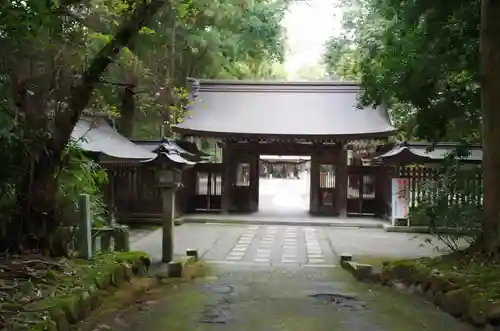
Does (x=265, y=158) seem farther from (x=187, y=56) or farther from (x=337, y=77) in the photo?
(x=187, y=56)

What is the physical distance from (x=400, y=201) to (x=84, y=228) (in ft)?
38.6

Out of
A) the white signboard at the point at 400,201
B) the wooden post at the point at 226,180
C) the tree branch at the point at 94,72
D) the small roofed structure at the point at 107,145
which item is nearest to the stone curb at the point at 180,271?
the tree branch at the point at 94,72

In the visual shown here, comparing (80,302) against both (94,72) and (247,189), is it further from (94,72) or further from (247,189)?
(247,189)

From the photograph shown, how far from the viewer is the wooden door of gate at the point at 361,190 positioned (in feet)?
65.2

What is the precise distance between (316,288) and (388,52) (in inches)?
183

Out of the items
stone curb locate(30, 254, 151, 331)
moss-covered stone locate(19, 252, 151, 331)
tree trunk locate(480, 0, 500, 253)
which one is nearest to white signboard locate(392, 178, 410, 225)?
tree trunk locate(480, 0, 500, 253)

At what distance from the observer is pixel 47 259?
639 cm

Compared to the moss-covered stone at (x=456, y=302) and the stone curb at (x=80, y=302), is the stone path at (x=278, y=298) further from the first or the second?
the stone curb at (x=80, y=302)

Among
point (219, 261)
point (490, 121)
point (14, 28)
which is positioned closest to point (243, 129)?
point (219, 261)

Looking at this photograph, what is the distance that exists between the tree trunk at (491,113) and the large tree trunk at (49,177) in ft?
15.3

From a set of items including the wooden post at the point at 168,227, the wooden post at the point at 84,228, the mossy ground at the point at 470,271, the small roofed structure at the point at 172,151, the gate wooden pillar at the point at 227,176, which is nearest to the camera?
the mossy ground at the point at 470,271

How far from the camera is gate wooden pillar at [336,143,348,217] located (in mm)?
19531

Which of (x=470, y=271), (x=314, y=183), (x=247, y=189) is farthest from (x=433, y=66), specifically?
(x=247, y=189)

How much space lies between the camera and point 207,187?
2027 cm
